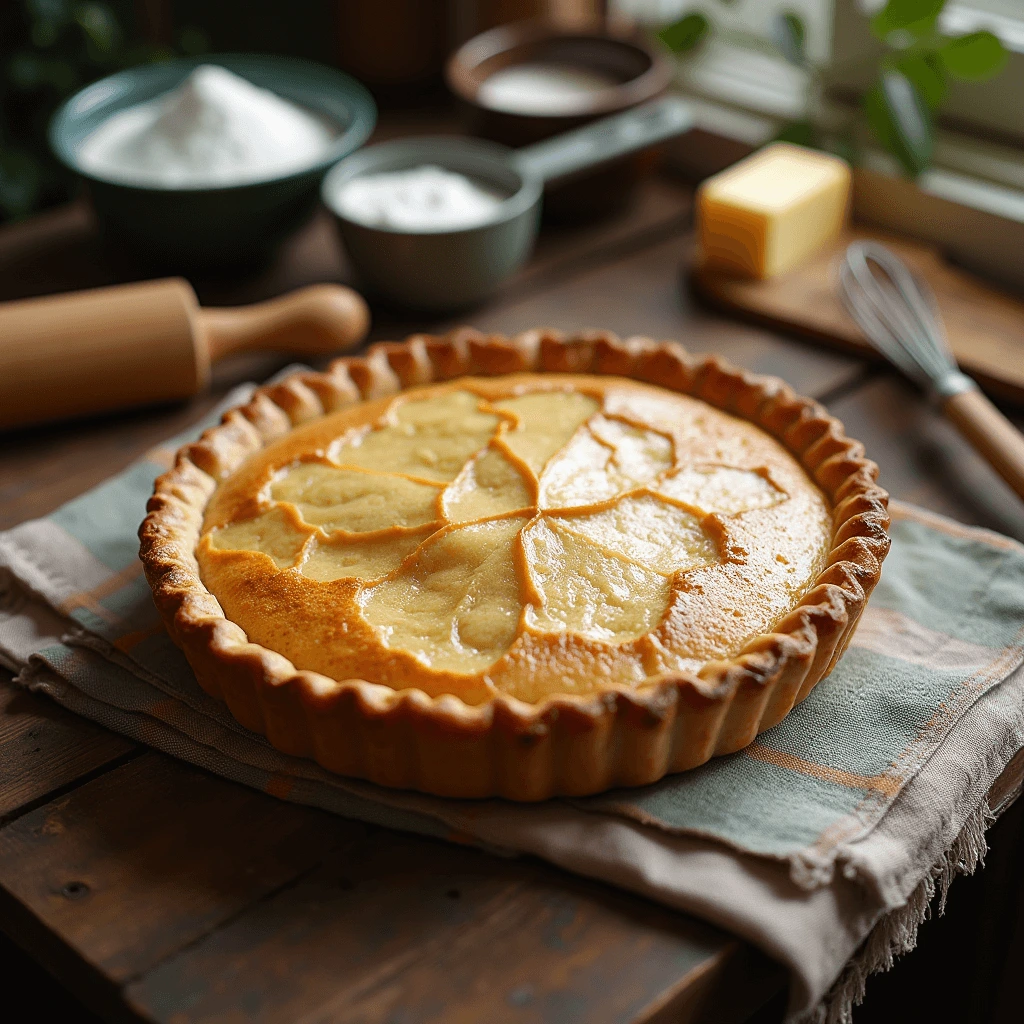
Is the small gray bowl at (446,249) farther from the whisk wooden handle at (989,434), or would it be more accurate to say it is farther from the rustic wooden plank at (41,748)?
the rustic wooden plank at (41,748)

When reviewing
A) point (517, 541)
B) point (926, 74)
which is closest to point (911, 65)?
point (926, 74)

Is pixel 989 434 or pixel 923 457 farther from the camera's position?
pixel 923 457

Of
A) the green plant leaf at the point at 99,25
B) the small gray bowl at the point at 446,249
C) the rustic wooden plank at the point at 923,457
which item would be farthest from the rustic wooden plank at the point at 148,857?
the green plant leaf at the point at 99,25

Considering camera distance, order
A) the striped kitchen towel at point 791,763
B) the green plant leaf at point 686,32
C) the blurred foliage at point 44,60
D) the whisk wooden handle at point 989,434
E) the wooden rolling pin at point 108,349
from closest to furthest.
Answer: the striped kitchen towel at point 791,763 < the whisk wooden handle at point 989,434 < the wooden rolling pin at point 108,349 < the green plant leaf at point 686,32 < the blurred foliage at point 44,60

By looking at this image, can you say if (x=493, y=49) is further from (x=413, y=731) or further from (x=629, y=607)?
(x=413, y=731)

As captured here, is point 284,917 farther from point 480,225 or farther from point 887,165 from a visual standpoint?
point 887,165

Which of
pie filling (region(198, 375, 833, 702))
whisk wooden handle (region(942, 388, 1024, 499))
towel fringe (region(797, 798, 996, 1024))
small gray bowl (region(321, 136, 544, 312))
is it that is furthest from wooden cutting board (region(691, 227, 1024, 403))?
towel fringe (region(797, 798, 996, 1024))

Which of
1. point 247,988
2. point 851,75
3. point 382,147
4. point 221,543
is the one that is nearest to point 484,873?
point 247,988
